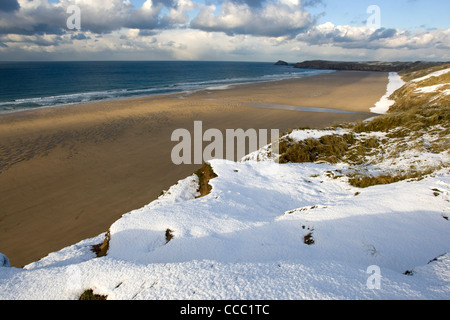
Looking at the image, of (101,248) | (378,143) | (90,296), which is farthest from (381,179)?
→ (101,248)

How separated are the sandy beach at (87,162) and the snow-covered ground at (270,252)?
13.0 feet

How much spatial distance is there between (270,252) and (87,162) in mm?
11957

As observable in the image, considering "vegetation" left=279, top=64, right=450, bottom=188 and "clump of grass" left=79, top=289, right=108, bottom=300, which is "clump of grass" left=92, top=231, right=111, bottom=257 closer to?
"clump of grass" left=79, top=289, right=108, bottom=300

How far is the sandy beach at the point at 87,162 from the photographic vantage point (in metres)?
7.55

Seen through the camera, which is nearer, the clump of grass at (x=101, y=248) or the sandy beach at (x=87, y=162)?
the clump of grass at (x=101, y=248)

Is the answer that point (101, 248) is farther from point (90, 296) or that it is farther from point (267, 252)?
point (267, 252)

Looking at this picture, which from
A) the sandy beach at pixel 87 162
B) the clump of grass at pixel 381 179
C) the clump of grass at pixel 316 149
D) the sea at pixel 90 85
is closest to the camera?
the clump of grass at pixel 381 179

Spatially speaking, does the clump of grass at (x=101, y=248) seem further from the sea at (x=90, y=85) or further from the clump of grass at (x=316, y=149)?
the sea at (x=90, y=85)

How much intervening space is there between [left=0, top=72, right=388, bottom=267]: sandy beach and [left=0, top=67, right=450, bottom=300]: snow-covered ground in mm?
3977

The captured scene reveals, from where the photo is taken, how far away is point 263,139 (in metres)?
15.7

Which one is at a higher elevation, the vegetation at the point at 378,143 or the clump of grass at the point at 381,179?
the vegetation at the point at 378,143

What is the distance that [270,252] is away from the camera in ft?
9.96

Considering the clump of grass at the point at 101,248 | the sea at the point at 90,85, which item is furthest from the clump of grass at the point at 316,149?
the sea at the point at 90,85

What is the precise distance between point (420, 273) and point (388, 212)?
135cm
